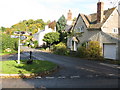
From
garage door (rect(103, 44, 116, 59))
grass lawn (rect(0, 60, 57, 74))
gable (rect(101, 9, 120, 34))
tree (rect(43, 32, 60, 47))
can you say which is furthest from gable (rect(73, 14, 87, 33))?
grass lawn (rect(0, 60, 57, 74))

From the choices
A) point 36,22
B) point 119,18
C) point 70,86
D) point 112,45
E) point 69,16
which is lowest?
point 70,86

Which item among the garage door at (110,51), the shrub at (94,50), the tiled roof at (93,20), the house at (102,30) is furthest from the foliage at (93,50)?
the tiled roof at (93,20)

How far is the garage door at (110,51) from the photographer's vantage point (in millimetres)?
23334

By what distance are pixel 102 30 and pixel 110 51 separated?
4.06 metres

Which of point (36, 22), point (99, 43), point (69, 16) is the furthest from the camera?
point (36, 22)

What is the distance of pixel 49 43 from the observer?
52.5 meters

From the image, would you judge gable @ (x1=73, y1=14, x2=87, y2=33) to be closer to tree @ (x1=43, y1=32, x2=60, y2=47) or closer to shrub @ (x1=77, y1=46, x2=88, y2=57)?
shrub @ (x1=77, y1=46, x2=88, y2=57)

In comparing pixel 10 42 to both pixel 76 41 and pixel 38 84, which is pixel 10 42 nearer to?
pixel 76 41

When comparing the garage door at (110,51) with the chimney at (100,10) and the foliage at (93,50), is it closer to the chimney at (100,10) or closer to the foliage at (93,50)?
the foliage at (93,50)

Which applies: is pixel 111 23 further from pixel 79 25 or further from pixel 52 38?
pixel 52 38

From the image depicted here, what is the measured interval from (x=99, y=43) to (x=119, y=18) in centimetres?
660

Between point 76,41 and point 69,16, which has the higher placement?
point 69,16

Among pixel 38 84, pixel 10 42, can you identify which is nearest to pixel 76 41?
pixel 10 42

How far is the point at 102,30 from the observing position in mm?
26016
